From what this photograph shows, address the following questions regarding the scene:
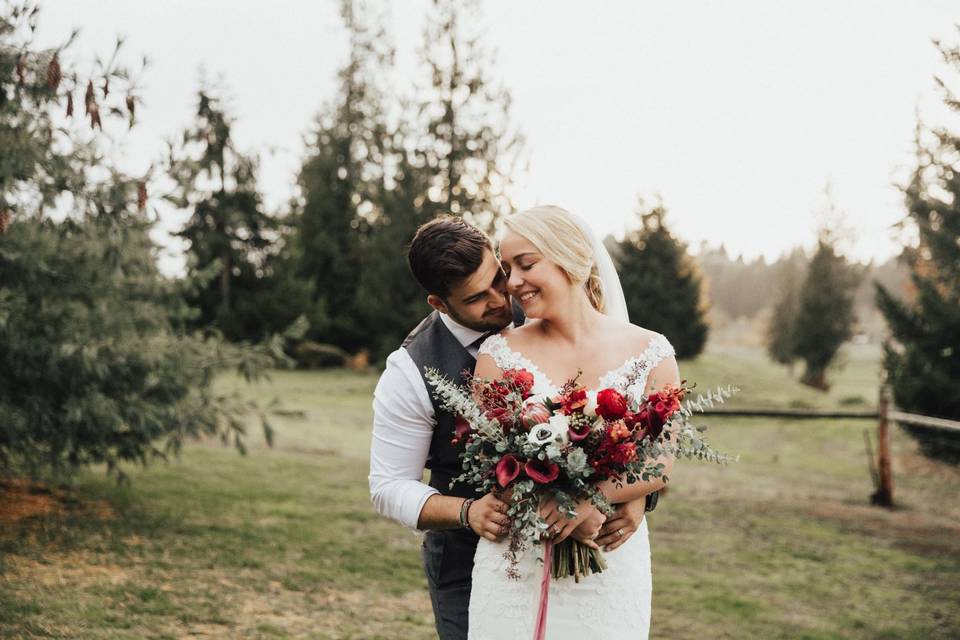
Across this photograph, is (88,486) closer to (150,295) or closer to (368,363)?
(150,295)

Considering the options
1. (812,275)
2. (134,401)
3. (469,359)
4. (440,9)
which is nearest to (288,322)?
(440,9)

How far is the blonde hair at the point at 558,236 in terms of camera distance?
2.64 meters

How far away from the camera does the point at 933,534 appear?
32.6 feet

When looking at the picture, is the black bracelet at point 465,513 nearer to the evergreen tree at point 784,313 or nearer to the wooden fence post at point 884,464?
the wooden fence post at point 884,464

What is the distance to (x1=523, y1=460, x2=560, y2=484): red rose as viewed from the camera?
2.19 m

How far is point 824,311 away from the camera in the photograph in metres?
26.3

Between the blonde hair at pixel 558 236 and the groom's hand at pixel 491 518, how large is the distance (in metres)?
0.77

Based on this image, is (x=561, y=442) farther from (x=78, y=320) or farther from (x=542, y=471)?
(x=78, y=320)

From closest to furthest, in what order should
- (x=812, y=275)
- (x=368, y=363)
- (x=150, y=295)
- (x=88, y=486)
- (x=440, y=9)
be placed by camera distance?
(x=150, y=295) → (x=88, y=486) → (x=440, y=9) → (x=812, y=275) → (x=368, y=363)

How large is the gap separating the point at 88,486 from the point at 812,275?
23.3 metres

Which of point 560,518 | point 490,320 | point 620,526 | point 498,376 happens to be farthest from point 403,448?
point 620,526

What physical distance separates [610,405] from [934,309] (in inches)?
540

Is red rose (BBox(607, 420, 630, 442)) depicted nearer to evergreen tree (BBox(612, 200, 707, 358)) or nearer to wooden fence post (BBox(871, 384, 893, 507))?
wooden fence post (BBox(871, 384, 893, 507))

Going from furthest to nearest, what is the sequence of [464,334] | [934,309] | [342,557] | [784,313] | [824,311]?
[784,313] → [824,311] → [934,309] → [342,557] → [464,334]
